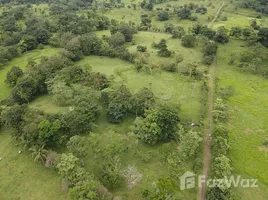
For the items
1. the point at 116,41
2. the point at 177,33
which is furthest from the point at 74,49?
the point at 177,33

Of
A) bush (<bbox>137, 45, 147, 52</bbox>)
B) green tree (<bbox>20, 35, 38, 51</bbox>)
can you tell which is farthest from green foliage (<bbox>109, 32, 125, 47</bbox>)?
green tree (<bbox>20, 35, 38, 51</bbox>)

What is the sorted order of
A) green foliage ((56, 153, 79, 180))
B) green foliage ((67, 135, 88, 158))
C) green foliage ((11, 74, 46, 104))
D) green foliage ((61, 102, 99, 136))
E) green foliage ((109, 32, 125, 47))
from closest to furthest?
green foliage ((56, 153, 79, 180))
green foliage ((67, 135, 88, 158))
green foliage ((61, 102, 99, 136))
green foliage ((11, 74, 46, 104))
green foliage ((109, 32, 125, 47))

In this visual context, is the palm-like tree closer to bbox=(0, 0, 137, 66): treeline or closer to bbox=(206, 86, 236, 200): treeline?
bbox=(206, 86, 236, 200): treeline

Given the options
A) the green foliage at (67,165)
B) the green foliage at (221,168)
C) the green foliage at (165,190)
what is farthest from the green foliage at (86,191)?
the green foliage at (221,168)

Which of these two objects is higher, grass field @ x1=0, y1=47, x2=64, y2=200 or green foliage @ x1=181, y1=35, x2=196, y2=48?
grass field @ x1=0, y1=47, x2=64, y2=200

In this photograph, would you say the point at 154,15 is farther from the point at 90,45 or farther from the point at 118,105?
the point at 118,105

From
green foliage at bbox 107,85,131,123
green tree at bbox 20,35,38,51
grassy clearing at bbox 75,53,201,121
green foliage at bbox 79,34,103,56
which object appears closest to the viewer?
green foliage at bbox 107,85,131,123

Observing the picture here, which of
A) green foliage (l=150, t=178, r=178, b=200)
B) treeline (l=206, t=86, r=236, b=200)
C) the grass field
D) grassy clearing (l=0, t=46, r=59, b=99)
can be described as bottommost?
grassy clearing (l=0, t=46, r=59, b=99)
